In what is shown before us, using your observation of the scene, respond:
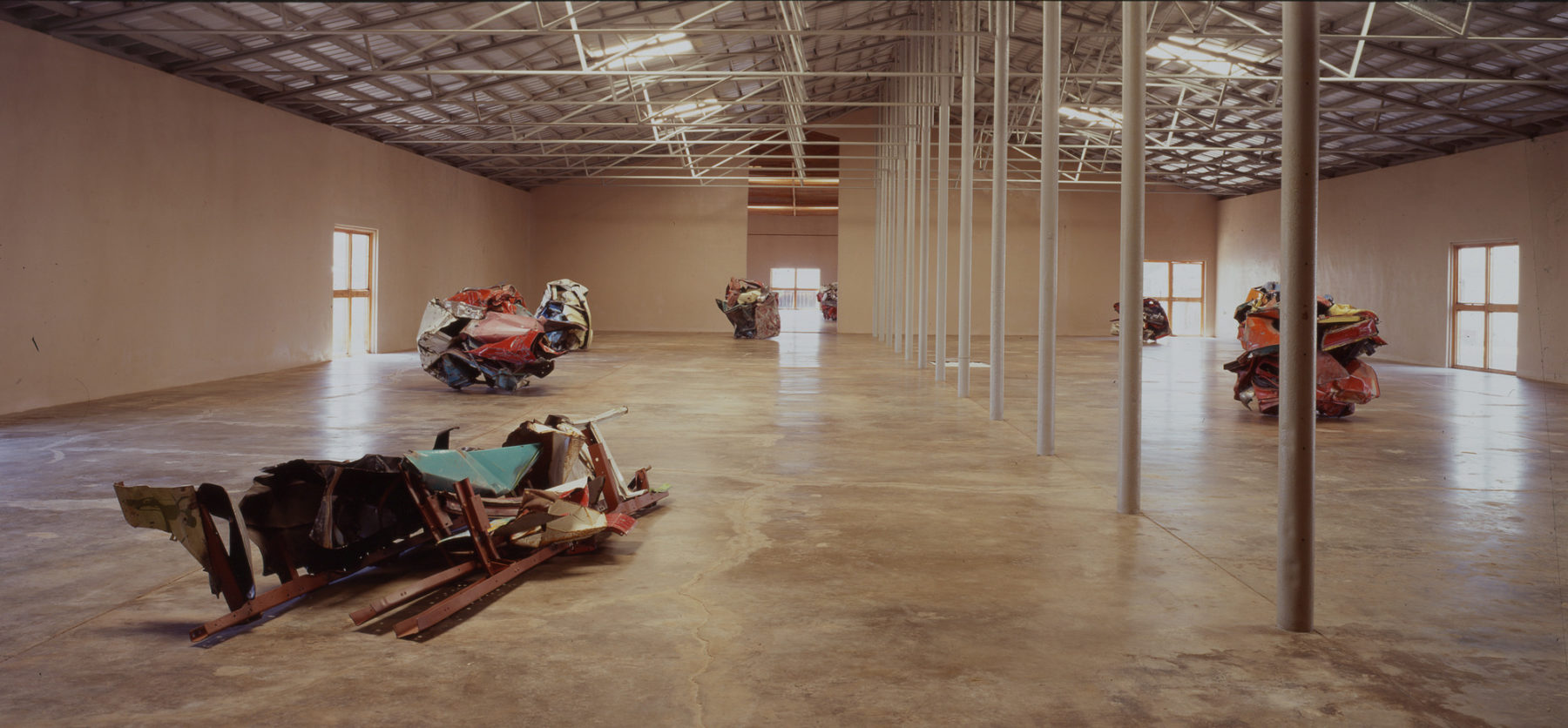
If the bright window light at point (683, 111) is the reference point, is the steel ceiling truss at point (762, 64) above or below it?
below

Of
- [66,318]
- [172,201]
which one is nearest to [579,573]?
[66,318]

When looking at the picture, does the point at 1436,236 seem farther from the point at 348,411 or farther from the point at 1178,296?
the point at 348,411

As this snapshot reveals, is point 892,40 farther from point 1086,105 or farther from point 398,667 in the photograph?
point 398,667

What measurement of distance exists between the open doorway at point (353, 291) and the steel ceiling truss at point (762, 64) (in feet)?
6.89

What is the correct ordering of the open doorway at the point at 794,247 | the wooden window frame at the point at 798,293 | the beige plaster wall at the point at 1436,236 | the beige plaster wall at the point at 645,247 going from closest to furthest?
the beige plaster wall at the point at 1436,236
the beige plaster wall at the point at 645,247
the open doorway at the point at 794,247
the wooden window frame at the point at 798,293

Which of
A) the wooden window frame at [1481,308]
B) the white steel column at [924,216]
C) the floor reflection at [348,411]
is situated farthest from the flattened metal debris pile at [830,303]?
the floor reflection at [348,411]

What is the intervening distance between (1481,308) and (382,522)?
69.3 feet

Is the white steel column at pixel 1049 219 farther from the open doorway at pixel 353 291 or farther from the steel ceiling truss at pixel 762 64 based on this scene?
the open doorway at pixel 353 291

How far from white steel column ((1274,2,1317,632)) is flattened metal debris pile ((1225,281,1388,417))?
7159 mm

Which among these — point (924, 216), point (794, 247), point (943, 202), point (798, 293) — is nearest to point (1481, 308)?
point (924, 216)

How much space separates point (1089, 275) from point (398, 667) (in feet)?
95.7

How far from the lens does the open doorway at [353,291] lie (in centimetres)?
1894

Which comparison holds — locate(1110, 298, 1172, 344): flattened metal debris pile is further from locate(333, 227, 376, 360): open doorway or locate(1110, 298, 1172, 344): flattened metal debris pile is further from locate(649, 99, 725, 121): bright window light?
locate(333, 227, 376, 360): open doorway

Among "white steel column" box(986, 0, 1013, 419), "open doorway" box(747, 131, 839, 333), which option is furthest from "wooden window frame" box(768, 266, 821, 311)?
"white steel column" box(986, 0, 1013, 419)
